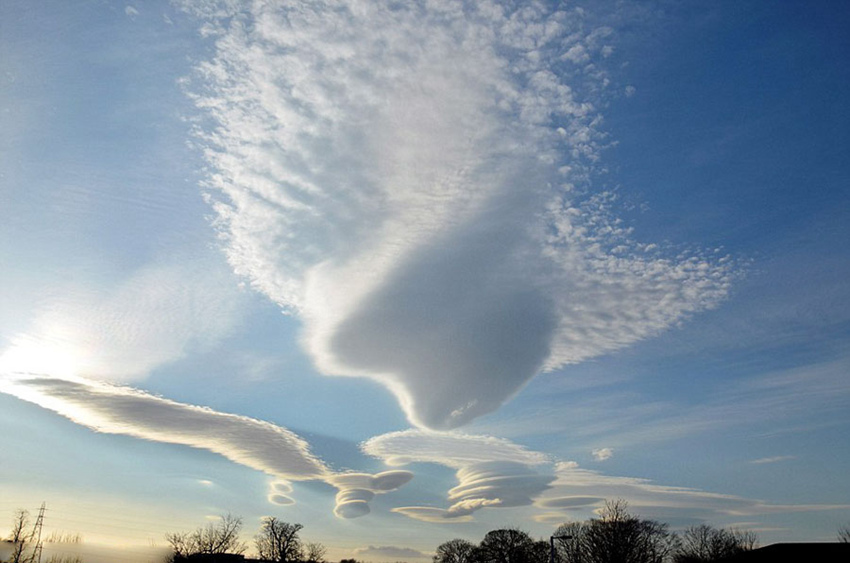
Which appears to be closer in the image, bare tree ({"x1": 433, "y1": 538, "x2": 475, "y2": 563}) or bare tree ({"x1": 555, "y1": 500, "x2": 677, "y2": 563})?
bare tree ({"x1": 555, "y1": 500, "x2": 677, "y2": 563})

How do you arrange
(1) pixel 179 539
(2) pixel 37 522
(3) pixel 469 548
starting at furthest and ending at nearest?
(3) pixel 469 548, (1) pixel 179 539, (2) pixel 37 522

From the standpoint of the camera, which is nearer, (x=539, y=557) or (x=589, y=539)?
(x=589, y=539)

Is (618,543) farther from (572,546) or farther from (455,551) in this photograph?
(455,551)

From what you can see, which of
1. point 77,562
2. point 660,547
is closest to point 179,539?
point 77,562

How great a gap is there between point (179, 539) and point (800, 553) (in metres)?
106

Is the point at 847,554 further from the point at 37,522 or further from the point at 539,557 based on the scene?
the point at 37,522

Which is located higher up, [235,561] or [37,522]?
[37,522]

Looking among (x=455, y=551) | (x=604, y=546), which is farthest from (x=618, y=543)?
(x=455, y=551)

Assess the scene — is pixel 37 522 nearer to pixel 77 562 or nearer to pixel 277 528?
pixel 77 562

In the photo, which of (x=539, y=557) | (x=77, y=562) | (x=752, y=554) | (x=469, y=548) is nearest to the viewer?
(x=752, y=554)

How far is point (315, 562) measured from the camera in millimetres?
136500

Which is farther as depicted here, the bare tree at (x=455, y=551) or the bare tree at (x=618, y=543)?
the bare tree at (x=455, y=551)

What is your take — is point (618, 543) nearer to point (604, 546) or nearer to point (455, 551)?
point (604, 546)

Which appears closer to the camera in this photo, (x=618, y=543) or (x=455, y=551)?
(x=618, y=543)
